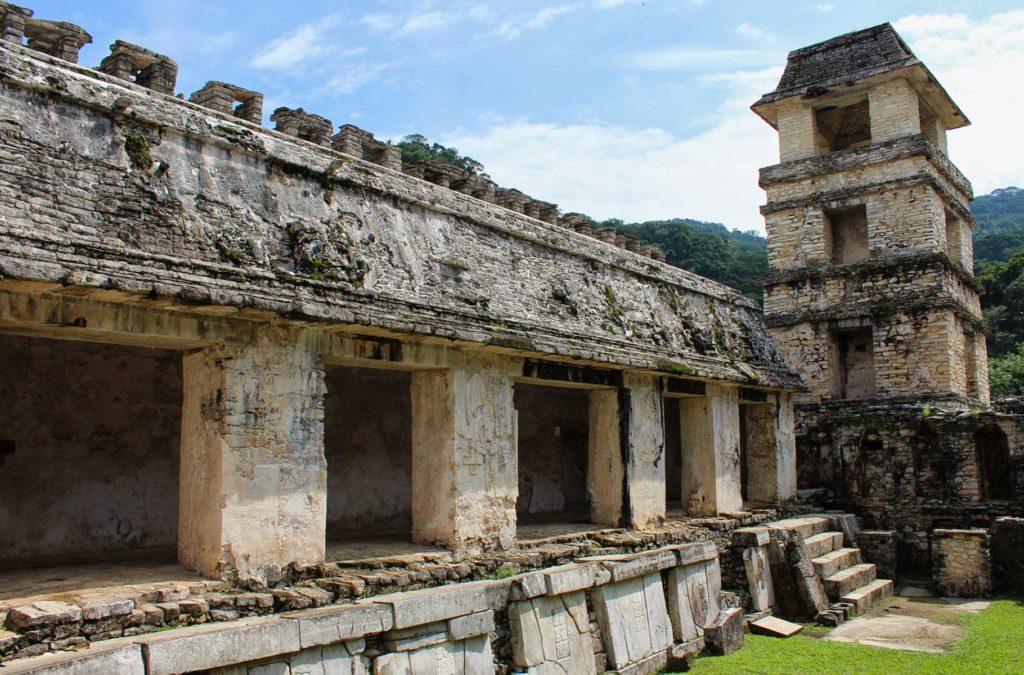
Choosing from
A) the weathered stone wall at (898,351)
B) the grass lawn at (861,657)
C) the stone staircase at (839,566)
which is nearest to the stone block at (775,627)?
the grass lawn at (861,657)

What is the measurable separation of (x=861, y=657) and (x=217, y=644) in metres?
6.53

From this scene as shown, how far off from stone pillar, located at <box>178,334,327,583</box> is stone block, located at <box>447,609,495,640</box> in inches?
46.6

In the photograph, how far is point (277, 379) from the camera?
6734mm

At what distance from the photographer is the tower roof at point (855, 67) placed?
1744cm

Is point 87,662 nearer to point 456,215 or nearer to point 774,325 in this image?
point 456,215

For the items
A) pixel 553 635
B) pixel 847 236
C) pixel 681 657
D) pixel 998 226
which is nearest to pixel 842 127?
pixel 847 236

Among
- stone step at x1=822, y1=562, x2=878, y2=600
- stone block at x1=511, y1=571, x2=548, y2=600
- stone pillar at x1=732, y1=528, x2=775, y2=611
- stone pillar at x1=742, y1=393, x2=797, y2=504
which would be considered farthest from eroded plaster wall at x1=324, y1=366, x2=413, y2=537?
stone pillar at x1=742, y1=393, x2=797, y2=504

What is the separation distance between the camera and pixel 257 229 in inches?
269

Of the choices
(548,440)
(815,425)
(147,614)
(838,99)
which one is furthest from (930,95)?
(147,614)

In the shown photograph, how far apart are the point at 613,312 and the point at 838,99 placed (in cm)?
1066

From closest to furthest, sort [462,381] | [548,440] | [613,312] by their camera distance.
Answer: [462,381] < [613,312] < [548,440]

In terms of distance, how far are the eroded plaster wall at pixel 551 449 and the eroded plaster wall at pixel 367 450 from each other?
240cm

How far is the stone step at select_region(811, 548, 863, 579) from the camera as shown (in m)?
11.4

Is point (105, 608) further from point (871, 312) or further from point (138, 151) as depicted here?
point (871, 312)
